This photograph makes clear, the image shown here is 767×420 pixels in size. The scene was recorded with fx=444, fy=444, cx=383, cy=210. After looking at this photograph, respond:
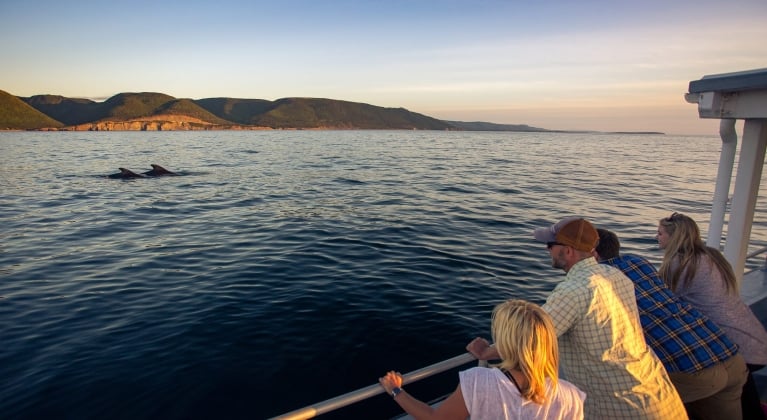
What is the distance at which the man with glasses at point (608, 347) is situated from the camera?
303 cm

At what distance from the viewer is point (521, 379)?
2.46m

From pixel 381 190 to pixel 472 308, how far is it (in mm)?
19794

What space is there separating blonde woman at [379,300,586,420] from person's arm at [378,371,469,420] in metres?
0.02

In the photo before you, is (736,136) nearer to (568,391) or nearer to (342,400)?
(568,391)

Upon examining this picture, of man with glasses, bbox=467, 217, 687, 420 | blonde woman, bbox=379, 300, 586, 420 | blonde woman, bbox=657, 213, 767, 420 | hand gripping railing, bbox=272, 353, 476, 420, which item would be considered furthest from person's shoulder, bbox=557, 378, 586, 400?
blonde woman, bbox=657, 213, 767, 420

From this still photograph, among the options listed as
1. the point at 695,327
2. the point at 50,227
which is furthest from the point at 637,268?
the point at 50,227

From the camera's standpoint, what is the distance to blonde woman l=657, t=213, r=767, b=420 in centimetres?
423

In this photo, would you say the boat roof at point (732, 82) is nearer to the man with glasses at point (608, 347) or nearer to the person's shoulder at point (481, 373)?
the man with glasses at point (608, 347)

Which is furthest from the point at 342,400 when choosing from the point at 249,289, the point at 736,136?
the point at 249,289

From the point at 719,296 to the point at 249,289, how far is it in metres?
9.70

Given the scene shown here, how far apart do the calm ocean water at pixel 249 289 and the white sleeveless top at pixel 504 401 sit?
4.42m

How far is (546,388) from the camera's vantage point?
2510 mm

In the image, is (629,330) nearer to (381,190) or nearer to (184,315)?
(184,315)

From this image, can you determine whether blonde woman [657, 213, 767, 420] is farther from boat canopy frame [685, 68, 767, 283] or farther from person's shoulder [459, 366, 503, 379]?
person's shoulder [459, 366, 503, 379]
